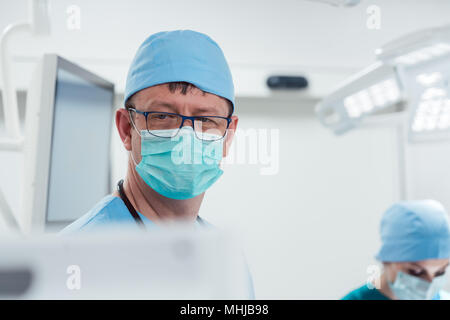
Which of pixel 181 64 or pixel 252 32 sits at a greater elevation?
pixel 252 32

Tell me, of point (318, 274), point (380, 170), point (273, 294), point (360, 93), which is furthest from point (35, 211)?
point (380, 170)

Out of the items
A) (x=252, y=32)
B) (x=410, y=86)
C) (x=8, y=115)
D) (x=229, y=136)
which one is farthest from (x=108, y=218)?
(x=252, y=32)

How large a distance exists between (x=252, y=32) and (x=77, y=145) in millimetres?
696

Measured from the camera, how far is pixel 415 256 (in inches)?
49.3

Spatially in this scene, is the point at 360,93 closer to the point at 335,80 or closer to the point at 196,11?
the point at 196,11

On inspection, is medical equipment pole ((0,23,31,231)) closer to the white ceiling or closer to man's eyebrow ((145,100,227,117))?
the white ceiling

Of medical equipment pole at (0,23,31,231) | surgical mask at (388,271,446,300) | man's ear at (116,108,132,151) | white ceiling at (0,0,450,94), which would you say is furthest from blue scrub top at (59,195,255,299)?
surgical mask at (388,271,446,300)

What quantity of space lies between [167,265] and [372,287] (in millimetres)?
1188

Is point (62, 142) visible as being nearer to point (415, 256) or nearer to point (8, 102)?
point (8, 102)

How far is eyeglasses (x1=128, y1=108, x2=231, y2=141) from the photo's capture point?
618 mm

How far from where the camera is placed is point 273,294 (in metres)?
1.47

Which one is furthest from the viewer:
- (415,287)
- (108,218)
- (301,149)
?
(301,149)

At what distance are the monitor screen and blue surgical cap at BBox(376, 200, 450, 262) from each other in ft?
3.04

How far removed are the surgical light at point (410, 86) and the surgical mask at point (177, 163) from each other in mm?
391
